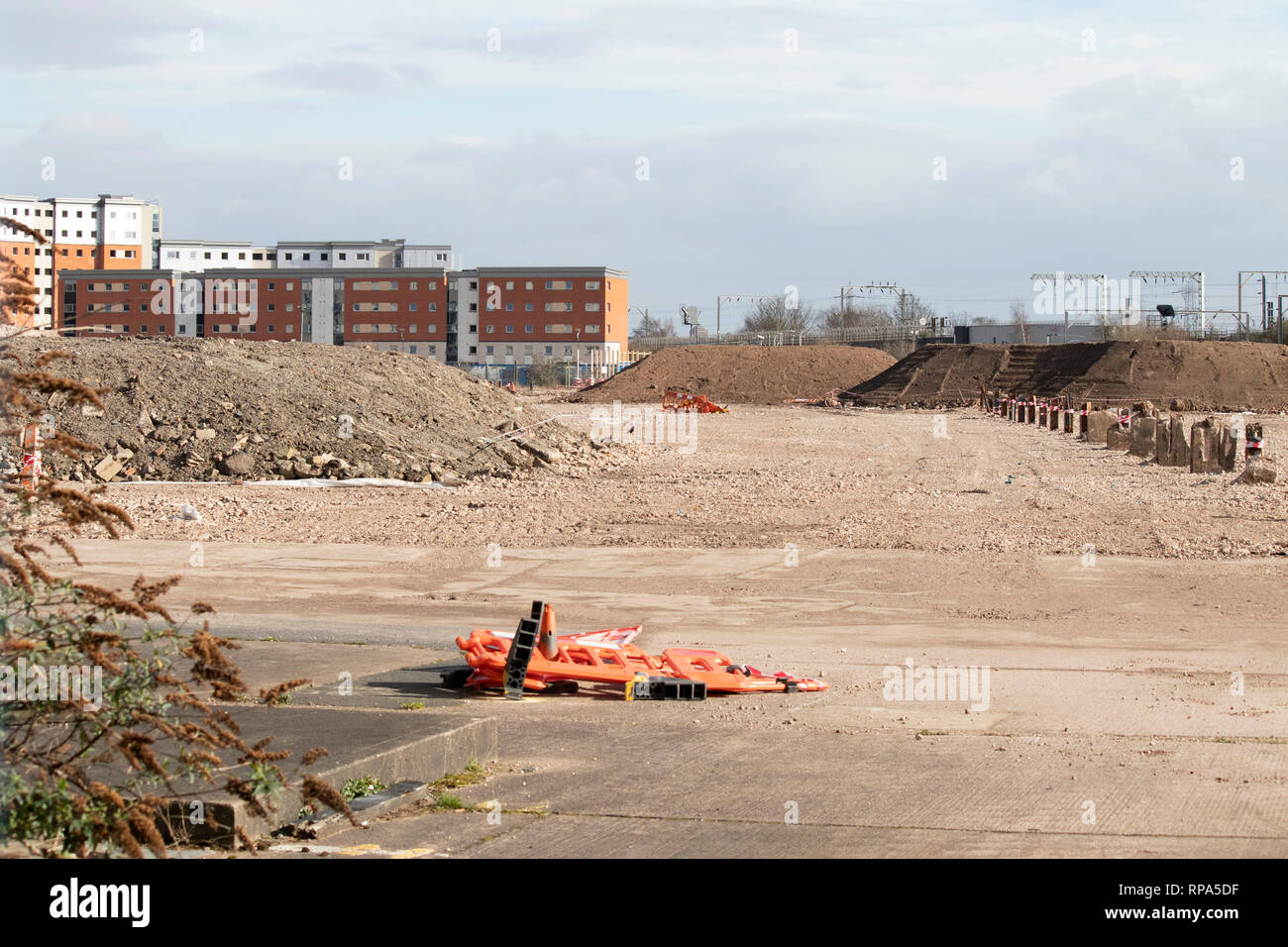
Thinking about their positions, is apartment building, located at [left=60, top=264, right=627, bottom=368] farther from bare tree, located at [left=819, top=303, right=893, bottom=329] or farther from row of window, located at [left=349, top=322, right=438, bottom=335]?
bare tree, located at [left=819, top=303, right=893, bottom=329]

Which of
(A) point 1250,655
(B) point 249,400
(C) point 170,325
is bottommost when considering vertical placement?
(A) point 1250,655

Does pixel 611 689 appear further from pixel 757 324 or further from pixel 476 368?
pixel 757 324

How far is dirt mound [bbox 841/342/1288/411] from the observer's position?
70750mm

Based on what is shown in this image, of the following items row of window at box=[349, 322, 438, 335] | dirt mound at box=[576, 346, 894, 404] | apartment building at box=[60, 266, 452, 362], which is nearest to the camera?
dirt mound at box=[576, 346, 894, 404]

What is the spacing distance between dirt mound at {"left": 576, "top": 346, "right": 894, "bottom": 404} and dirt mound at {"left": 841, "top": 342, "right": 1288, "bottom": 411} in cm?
489

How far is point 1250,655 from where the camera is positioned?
11.1 metres

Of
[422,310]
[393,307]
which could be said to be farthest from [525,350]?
[393,307]

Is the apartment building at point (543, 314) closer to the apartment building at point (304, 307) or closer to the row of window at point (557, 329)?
the row of window at point (557, 329)

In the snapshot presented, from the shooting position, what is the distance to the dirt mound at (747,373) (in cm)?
8744

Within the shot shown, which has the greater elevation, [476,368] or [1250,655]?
[476,368]

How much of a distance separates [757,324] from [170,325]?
7543cm

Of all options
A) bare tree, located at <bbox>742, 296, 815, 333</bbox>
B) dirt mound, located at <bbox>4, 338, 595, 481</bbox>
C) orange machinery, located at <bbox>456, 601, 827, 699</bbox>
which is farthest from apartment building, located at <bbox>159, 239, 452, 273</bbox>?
orange machinery, located at <bbox>456, 601, 827, 699</bbox>

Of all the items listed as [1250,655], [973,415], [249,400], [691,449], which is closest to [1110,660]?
[1250,655]

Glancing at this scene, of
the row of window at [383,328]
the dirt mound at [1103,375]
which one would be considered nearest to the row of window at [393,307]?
the row of window at [383,328]
